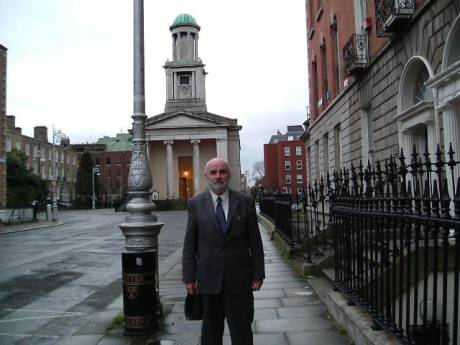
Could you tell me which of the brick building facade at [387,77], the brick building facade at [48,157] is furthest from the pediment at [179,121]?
the brick building facade at [387,77]

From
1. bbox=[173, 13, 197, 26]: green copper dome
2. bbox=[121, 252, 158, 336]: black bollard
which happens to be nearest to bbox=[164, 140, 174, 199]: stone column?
bbox=[173, 13, 197, 26]: green copper dome

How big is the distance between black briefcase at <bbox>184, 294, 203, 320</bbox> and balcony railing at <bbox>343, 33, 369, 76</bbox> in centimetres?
1325

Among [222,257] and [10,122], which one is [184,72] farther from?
[222,257]

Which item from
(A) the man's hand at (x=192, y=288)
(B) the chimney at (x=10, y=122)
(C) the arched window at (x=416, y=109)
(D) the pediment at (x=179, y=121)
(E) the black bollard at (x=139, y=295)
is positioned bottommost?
(E) the black bollard at (x=139, y=295)

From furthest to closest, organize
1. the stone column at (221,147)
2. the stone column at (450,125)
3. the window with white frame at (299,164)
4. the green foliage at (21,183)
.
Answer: the window with white frame at (299,164)
the stone column at (221,147)
the green foliage at (21,183)
the stone column at (450,125)

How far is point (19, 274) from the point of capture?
1213 centimetres

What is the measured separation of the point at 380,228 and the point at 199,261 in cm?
182

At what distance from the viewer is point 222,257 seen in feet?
14.1

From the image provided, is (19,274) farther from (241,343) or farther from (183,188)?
(183,188)

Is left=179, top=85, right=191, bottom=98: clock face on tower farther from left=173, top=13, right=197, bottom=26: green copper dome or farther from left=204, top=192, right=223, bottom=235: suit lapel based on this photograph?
left=204, top=192, right=223, bottom=235: suit lapel

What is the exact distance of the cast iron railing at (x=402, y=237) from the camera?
3325 mm

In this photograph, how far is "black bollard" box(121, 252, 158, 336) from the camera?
20.2 ft

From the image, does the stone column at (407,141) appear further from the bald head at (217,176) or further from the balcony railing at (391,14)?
the bald head at (217,176)

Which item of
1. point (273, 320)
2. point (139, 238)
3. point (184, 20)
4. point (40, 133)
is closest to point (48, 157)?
point (40, 133)
